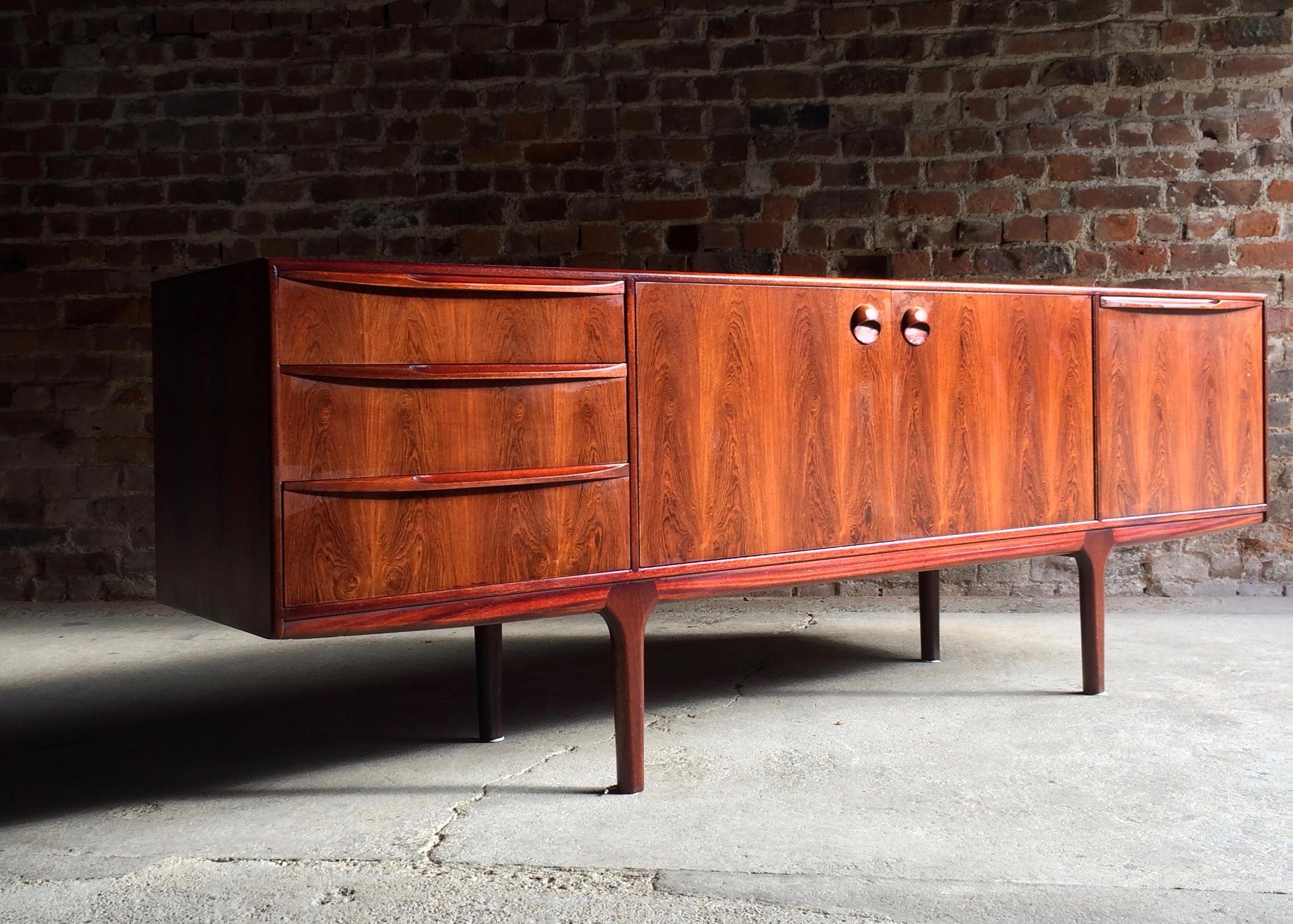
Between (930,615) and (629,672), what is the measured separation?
4.59 feet

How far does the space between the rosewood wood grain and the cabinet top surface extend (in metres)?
0.15

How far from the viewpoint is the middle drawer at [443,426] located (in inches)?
80.4

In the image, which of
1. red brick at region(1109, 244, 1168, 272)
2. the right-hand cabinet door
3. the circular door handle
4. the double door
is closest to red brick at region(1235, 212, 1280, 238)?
red brick at region(1109, 244, 1168, 272)

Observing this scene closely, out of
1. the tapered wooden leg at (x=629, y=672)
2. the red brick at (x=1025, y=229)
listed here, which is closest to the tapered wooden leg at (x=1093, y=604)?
the tapered wooden leg at (x=629, y=672)

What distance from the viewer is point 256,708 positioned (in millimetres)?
3105

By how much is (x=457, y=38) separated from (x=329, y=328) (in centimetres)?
293

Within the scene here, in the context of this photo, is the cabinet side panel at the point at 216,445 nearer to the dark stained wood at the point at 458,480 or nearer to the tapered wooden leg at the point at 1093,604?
the dark stained wood at the point at 458,480

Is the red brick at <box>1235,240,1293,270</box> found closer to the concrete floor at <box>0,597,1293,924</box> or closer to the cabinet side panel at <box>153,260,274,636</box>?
the concrete floor at <box>0,597,1293,924</box>

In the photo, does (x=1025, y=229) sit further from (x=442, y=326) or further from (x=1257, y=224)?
(x=442, y=326)

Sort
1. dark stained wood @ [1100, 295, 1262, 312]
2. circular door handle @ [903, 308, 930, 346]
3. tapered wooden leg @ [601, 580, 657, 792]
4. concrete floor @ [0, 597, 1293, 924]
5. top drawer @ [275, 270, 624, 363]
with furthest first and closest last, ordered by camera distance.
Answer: dark stained wood @ [1100, 295, 1262, 312], circular door handle @ [903, 308, 930, 346], tapered wooden leg @ [601, 580, 657, 792], top drawer @ [275, 270, 624, 363], concrete floor @ [0, 597, 1293, 924]

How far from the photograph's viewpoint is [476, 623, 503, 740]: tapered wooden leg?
2764 millimetres

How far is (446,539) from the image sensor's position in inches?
86.1

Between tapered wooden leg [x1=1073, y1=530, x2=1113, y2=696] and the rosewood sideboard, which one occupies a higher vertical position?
the rosewood sideboard

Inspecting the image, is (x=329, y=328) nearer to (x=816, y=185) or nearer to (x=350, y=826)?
(x=350, y=826)
